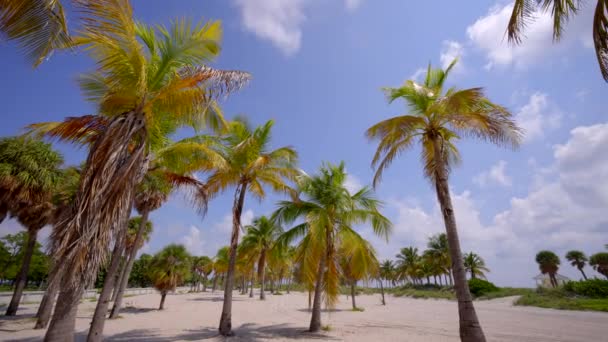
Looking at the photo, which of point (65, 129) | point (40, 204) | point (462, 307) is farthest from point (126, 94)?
point (40, 204)

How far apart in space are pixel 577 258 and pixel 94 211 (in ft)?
258

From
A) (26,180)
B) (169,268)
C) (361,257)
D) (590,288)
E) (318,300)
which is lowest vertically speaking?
(318,300)

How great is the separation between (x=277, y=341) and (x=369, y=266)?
211 inches

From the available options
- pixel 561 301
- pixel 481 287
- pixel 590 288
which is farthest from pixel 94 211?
pixel 481 287

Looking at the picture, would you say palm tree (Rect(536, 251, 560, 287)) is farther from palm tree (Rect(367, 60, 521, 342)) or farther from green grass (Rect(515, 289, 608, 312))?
palm tree (Rect(367, 60, 521, 342))

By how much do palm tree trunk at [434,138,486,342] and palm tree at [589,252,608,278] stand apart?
209 ft

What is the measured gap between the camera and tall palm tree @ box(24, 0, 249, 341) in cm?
499

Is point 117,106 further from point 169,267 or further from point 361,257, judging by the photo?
point 169,267

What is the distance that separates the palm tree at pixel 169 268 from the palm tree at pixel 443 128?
2188cm

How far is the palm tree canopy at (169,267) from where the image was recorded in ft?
79.7

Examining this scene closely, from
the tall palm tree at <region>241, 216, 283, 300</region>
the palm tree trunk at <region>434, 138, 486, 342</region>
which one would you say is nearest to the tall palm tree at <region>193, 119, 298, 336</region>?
the palm tree trunk at <region>434, 138, 486, 342</region>

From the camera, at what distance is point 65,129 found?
252 inches

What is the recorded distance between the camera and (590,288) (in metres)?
31.5

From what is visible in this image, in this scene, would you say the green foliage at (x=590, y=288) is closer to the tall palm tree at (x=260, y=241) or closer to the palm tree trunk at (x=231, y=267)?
the tall palm tree at (x=260, y=241)
